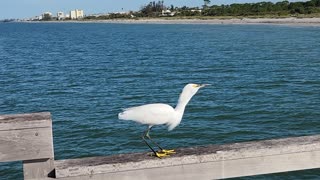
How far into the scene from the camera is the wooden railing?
10.5ft

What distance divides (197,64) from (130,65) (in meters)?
4.98

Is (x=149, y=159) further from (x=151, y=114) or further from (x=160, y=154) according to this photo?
(x=151, y=114)

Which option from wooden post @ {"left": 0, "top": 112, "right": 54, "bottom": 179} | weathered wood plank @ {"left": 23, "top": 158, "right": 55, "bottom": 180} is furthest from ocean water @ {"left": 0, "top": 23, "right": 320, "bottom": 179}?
wooden post @ {"left": 0, "top": 112, "right": 54, "bottom": 179}

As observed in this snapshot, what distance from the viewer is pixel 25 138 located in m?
3.18

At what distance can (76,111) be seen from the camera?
17453mm

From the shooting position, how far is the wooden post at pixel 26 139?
3.15 metres

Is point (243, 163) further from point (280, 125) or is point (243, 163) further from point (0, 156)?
point (280, 125)

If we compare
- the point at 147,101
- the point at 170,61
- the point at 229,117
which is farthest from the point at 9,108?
the point at 170,61

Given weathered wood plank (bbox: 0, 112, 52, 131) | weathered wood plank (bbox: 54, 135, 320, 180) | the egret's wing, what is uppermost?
weathered wood plank (bbox: 0, 112, 52, 131)

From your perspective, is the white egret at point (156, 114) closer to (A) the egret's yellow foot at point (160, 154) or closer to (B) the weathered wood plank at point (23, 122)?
(A) the egret's yellow foot at point (160, 154)

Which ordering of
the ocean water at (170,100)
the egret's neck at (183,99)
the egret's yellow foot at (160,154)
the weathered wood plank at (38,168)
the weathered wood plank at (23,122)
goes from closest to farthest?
the weathered wood plank at (23,122)
the weathered wood plank at (38,168)
the egret's yellow foot at (160,154)
the egret's neck at (183,99)
the ocean water at (170,100)

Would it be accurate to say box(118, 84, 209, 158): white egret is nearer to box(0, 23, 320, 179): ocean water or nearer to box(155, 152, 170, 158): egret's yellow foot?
box(155, 152, 170, 158): egret's yellow foot

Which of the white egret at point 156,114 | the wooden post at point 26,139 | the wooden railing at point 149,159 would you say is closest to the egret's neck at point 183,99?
the white egret at point 156,114

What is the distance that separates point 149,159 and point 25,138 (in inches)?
34.9
